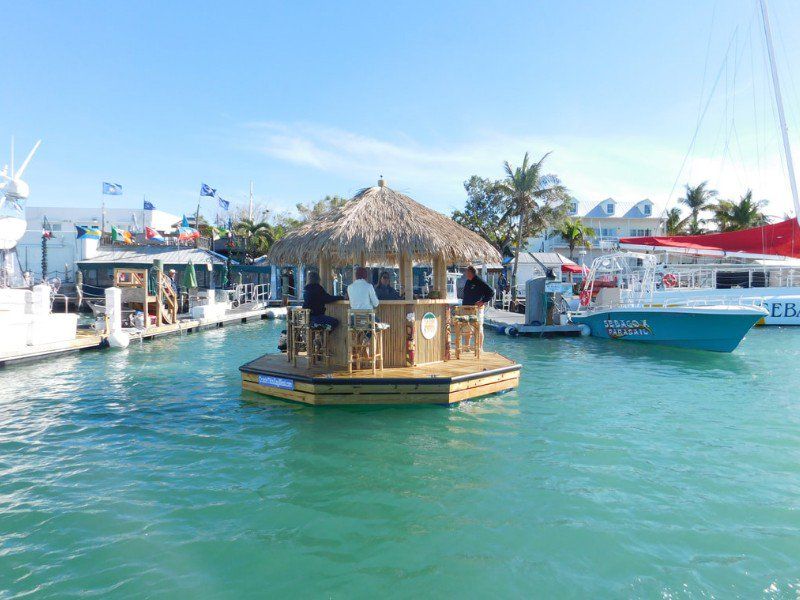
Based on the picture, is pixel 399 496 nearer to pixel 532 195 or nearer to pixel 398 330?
pixel 398 330

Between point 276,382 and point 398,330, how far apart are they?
8.03 ft

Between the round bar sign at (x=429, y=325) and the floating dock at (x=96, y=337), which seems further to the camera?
the floating dock at (x=96, y=337)

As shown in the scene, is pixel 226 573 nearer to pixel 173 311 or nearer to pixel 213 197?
pixel 173 311

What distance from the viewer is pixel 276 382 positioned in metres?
9.48

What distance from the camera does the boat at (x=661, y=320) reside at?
16672 mm

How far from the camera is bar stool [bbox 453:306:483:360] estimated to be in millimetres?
10953

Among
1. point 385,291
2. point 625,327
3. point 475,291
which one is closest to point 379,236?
point 385,291

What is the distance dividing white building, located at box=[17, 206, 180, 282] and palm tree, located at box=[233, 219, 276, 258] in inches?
295

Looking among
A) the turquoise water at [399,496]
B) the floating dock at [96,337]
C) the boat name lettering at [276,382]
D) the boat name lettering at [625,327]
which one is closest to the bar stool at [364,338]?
the turquoise water at [399,496]

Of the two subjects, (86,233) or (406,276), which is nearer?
(406,276)

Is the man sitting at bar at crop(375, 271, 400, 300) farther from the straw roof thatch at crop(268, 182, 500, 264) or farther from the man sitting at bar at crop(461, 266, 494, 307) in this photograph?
the man sitting at bar at crop(461, 266, 494, 307)

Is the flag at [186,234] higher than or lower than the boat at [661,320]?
higher

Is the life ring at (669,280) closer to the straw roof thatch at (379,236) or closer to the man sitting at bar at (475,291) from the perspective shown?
the man sitting at bar at (475,291)

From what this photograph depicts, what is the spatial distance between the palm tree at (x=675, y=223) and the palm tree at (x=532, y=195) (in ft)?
59.3
